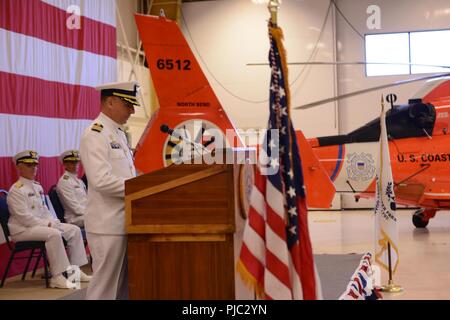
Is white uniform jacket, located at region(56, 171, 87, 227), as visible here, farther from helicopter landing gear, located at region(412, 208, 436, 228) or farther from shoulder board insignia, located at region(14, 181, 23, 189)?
helicopter landing gear, located at region(412, 208, 436, 228)

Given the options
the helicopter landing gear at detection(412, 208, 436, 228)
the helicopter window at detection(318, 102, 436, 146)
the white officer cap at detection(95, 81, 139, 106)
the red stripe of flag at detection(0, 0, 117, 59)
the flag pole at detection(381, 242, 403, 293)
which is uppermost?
the red stripe of flag at detection(0, 0, 117, 59)

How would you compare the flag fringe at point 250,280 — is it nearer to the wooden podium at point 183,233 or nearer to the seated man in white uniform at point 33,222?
the wooden podium at point 183,233

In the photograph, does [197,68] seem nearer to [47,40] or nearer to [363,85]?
[47,40]

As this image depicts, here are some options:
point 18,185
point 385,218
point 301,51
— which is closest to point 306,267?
point 385,218

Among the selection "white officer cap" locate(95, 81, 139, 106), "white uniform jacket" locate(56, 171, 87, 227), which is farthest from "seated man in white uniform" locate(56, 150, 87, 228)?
"white officer cap" locate(95, 81, 139, 106)

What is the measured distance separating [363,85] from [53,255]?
9.28 m

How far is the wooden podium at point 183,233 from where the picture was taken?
2.78 metres

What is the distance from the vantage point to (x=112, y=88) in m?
3.41

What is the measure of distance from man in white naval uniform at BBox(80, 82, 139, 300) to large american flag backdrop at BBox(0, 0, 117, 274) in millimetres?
3758

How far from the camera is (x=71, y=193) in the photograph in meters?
7.09

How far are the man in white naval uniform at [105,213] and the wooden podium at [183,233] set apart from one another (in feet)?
1.08

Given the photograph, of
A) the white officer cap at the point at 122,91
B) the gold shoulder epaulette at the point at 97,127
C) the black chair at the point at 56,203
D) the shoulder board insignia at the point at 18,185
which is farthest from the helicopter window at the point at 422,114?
the gold shoulder epaulette at the point at 97,127

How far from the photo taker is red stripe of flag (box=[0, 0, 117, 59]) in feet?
23.0

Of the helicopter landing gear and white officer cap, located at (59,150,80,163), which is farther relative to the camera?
the helicopter landing gear
